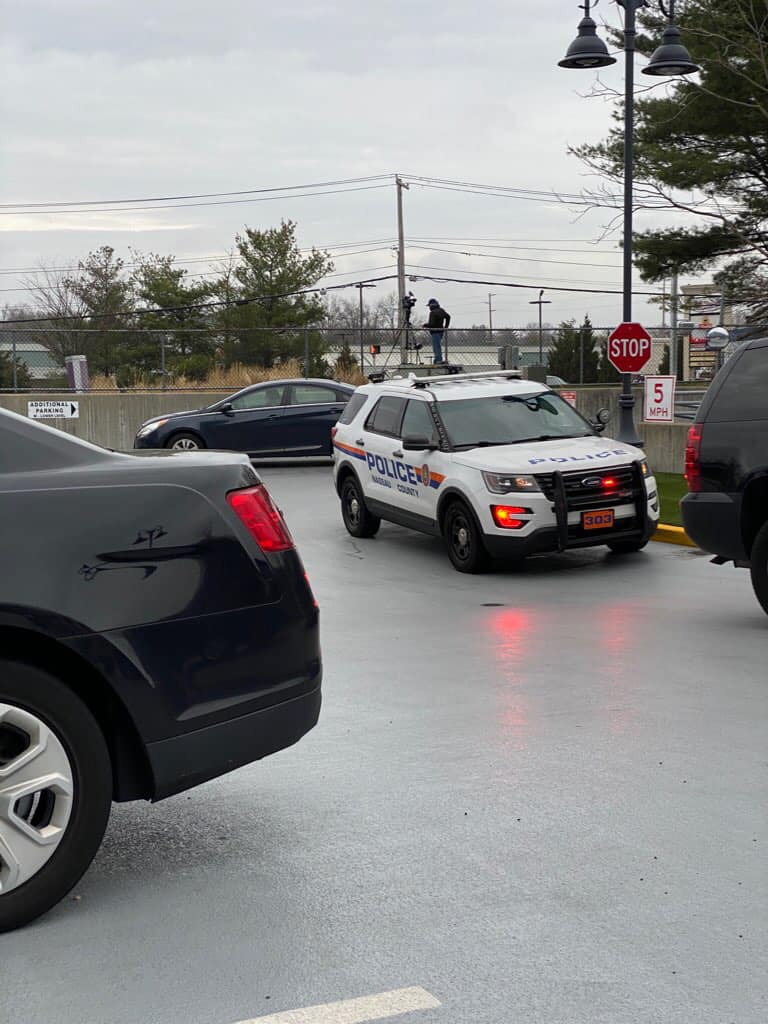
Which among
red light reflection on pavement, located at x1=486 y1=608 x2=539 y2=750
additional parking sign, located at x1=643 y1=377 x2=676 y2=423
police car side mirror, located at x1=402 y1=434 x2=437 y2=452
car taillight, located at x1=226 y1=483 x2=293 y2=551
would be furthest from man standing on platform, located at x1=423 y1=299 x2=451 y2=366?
car taillight, located at x1=226 y1=483 x2=293 y2=551

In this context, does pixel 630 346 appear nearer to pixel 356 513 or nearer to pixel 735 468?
pixel 356 513

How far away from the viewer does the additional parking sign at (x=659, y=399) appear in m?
19.6

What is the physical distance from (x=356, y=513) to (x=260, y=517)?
34.8 ft

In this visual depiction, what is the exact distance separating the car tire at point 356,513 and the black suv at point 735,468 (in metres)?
5.81

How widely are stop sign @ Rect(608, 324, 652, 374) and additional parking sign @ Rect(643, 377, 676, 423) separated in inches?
24.0

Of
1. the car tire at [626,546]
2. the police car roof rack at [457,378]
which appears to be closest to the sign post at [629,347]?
the police car roof rack at [457,378]

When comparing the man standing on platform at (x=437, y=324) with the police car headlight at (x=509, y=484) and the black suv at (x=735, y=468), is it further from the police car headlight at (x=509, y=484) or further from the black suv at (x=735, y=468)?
the black suv at (x=735, y=468)

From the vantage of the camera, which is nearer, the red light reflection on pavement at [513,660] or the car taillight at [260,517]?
the car taillight at [260,517]

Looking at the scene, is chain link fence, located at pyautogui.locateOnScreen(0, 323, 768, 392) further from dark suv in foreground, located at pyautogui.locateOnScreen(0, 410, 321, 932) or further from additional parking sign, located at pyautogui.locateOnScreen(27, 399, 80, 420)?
dark suv in foreground, located at pyautogui.locateOnScreen(0, 410, 321, 932)

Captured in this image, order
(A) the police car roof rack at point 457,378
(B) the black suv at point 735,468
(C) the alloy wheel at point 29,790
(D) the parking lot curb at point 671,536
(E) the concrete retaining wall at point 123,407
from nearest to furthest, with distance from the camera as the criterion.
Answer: (C) the alloy wheel at point 29,790 < (B) the black suv at point 735,468 < (D) the parking lot curb at point 671,536 < (A) the police car roof rack at point 457,378 < (E) the concrete retaining wall at point 123,407

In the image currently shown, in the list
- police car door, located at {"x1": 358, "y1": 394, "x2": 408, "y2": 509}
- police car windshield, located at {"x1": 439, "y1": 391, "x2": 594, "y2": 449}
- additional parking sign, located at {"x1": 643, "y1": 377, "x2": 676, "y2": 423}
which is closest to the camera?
police car windshield, located at {"x1": 439, "y1": 391, "x2": 594, "y2": 449}

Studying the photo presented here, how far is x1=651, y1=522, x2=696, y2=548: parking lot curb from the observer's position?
44.7 feet

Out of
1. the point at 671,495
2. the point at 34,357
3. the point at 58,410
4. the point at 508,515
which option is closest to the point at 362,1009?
the point at 508,515

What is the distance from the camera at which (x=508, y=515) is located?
11.9m
